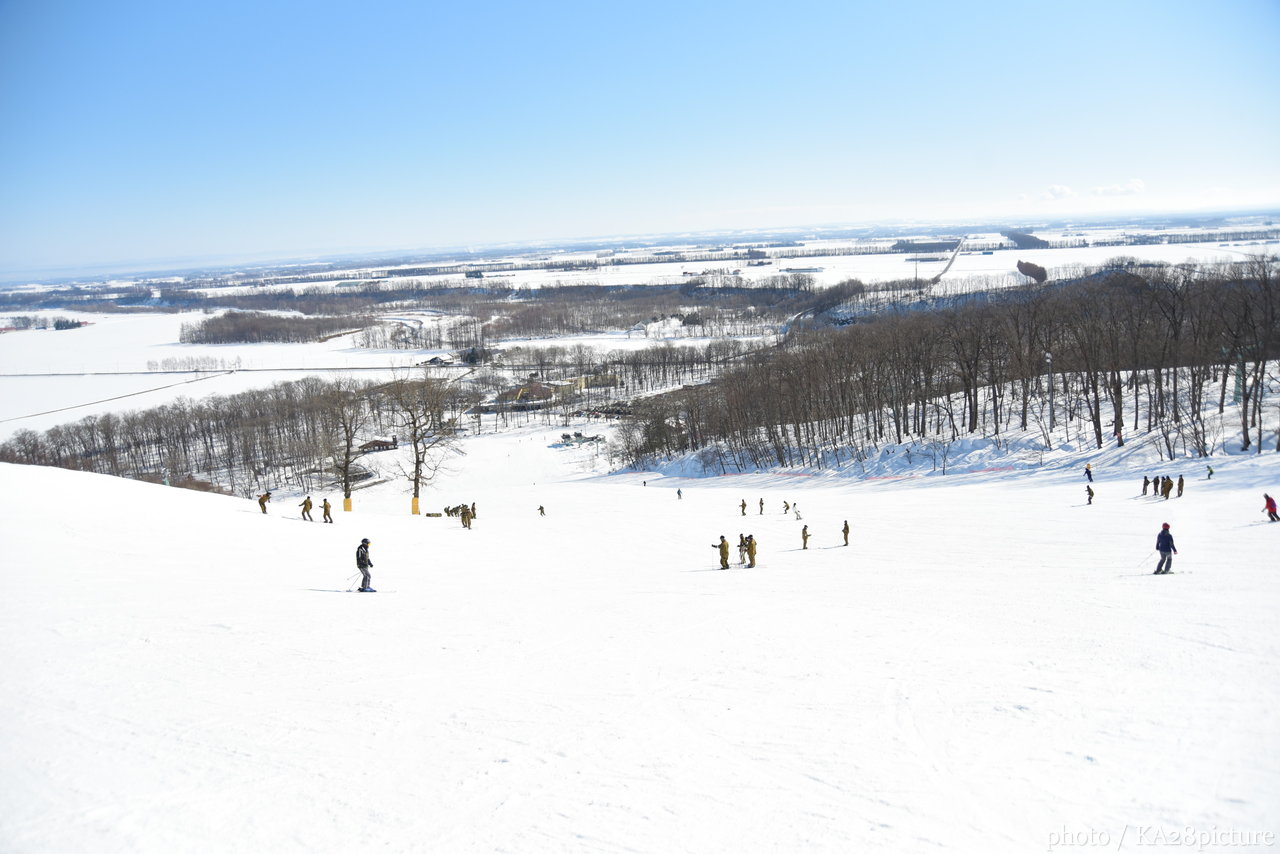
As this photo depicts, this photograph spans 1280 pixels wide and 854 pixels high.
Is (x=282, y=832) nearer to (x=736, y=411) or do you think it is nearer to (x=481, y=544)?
(x=481, y=544)

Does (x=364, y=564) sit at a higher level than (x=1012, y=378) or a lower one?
higher

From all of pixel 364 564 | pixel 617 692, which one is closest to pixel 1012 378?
pixel 364 564

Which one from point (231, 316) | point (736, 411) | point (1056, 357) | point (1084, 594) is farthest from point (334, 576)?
point (231, 316)

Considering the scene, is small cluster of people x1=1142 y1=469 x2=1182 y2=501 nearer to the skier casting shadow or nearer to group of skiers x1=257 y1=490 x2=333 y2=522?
the skier casting shadow

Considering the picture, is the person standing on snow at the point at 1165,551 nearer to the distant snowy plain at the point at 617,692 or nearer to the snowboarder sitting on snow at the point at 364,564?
the distant snowy plain at the point at 617,692

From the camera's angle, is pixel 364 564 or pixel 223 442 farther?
pixel 223 442

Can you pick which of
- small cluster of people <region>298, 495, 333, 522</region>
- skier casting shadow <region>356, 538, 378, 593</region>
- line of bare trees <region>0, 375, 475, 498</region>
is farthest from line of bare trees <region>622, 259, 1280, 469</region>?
skier casting shadow <region>356, 538, 378, 593</region>

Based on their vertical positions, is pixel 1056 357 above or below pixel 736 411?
above

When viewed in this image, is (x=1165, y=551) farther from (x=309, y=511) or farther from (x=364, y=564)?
(x=309, y=511)

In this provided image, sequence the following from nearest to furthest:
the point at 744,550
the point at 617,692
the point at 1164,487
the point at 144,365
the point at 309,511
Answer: the point at 617,692 < the point at 744,550 < the point at 309,511 < the point at 1164,487 < the point at 144,365
